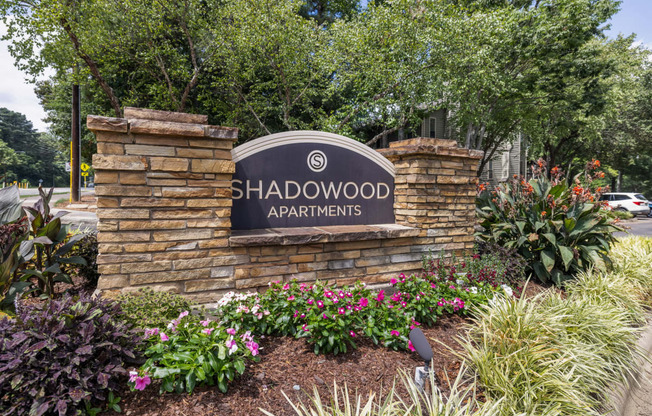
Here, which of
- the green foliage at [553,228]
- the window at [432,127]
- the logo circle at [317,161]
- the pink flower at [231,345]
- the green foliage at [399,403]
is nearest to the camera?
the green foliage at [399,403]

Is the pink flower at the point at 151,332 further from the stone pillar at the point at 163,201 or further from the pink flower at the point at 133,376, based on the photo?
the stone pillar at the point at 163,201

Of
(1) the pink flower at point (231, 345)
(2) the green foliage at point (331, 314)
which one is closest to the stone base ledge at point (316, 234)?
(2) the green foliage at point (331, 314)

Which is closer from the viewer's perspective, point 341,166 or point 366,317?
point 366,317

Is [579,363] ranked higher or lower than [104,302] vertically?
lower

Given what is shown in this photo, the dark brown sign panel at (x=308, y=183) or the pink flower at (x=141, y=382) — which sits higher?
the dark brown sign panel at (x=308, y=183)

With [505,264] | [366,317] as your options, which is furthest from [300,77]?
[366,317]

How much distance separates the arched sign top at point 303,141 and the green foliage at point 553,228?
6.60 feet

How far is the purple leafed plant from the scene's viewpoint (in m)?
1.71

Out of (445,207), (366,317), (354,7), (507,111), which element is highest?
(354,7)

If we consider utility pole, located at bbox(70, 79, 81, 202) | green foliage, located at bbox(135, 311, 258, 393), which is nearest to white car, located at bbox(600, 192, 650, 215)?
green foliage, located at bbox(135, 311, 258, 393)

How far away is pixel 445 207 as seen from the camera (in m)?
4.18

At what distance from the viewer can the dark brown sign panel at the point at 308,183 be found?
3432 mm

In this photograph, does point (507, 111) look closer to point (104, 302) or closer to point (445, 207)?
point (445, 207)

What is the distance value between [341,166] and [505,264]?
2.30 m
